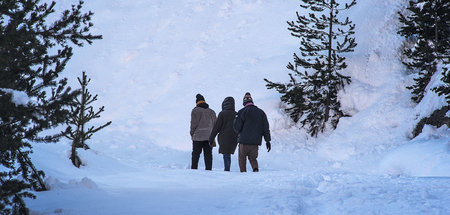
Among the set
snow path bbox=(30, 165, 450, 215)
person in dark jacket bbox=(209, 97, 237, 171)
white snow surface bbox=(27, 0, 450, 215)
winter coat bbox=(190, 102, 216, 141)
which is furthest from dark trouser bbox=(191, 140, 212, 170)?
snow path bbox=(30, 165, 450, 215)

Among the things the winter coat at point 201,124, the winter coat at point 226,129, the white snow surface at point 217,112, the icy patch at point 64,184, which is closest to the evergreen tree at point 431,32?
the white snow surface at point 217,112

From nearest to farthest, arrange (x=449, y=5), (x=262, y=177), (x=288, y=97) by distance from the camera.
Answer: (x=262, y=177) → (x=449, y=5) → (x=288, y=97)

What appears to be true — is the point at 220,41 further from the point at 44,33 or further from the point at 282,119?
the point at 44,33

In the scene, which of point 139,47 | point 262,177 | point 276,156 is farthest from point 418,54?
point 139,47

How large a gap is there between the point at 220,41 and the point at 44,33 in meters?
21.9

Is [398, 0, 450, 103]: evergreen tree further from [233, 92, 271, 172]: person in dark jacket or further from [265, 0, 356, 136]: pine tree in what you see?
[233, 92, 271, 172]: person in dark jacket

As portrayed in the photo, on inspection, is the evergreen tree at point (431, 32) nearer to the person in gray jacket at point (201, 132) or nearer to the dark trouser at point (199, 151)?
the person in gray jacket at point (201, 132)

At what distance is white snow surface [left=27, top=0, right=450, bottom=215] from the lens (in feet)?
16.4

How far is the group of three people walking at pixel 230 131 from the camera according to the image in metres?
9.54

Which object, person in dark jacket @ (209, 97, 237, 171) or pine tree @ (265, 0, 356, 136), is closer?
person in dark jacket @ (209, 97, 237, 171)

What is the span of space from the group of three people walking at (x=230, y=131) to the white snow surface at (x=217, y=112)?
1049mm

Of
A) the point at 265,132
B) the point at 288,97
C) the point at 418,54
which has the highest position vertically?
the point at 418,54

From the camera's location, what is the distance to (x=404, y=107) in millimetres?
14711

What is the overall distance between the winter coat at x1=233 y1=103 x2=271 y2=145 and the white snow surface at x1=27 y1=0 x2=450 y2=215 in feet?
3.51
